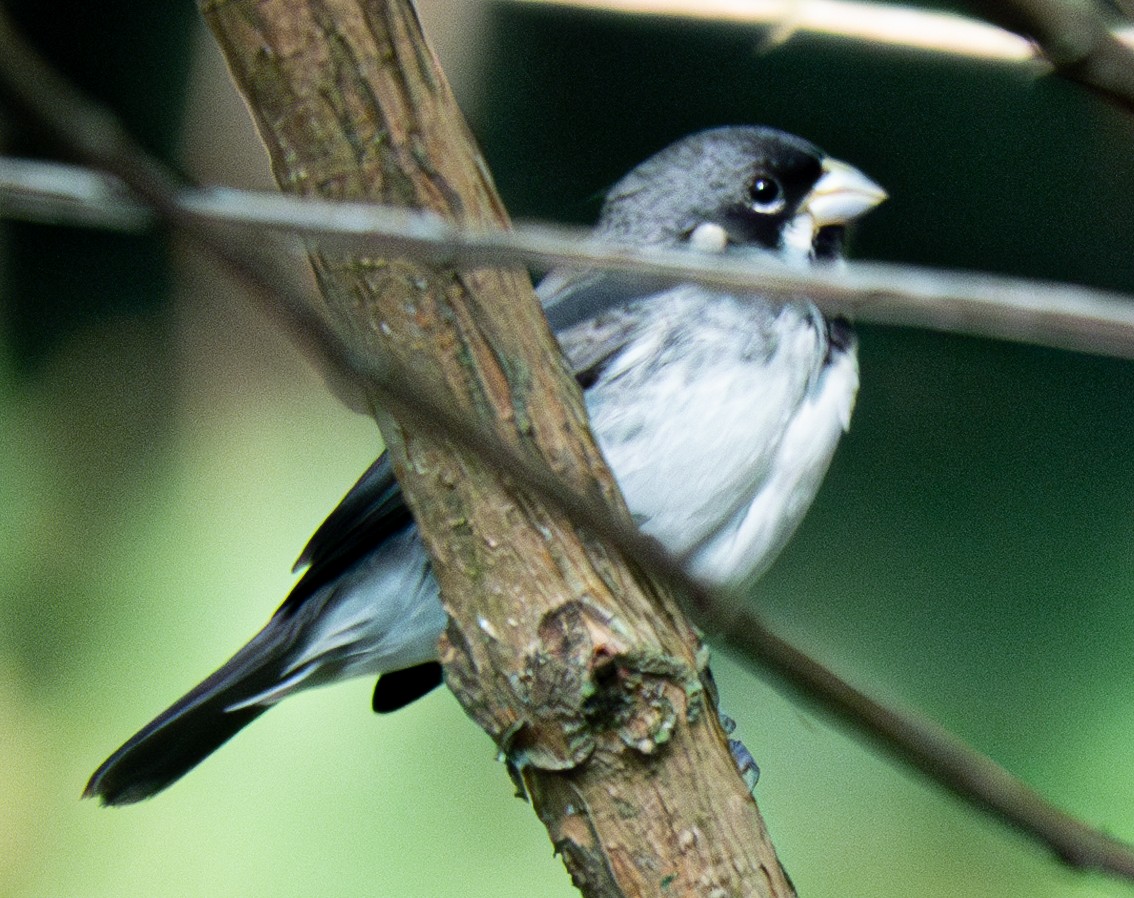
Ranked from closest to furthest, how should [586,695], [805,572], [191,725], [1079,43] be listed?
[1079,43] → [586,695] → [191,725] → [805,572]

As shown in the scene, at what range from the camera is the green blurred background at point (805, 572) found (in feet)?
7.96

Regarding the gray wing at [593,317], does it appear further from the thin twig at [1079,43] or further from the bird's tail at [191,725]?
the thin twig at [1079,43]

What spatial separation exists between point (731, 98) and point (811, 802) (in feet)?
4.13

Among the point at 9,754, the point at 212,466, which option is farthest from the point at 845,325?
the point at 9,754

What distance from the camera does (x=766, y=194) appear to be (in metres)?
1.80

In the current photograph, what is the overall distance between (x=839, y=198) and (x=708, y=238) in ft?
0.58

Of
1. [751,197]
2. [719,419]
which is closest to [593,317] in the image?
[719,419]

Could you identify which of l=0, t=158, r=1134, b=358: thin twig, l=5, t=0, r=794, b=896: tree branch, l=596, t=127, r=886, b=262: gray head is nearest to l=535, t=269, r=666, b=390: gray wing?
l=596, t=127, r=886, b=262: gray head

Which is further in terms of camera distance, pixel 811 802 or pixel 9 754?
pixel 9 754

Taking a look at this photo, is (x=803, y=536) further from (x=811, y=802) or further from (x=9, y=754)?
(x=9, y=754)

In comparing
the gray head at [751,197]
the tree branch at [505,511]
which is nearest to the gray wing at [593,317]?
the gray head at [751,197]

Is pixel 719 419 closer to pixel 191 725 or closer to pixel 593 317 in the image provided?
pixel 593 317

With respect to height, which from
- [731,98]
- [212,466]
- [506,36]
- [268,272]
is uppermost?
[506,36]

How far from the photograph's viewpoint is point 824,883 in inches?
95.7
